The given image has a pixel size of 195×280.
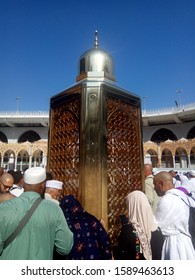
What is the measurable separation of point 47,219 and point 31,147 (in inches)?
650

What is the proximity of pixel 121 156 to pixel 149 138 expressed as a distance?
18.5 metres

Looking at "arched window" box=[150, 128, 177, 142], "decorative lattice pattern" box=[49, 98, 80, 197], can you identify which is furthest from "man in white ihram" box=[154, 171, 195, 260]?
"arched window" box=[150, 128, 177, 142]

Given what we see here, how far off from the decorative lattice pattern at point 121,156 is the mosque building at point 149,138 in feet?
43.7

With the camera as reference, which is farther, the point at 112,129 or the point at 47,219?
the point at 112,129

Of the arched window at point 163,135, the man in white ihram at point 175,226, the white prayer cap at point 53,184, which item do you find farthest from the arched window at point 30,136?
the man in white ihram at point 175,226

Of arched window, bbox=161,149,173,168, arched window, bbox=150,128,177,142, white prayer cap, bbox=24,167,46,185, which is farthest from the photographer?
arched window, bbox=150,128,177,142

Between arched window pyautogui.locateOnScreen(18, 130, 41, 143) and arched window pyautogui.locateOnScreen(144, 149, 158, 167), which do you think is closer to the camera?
arched window pyautogui.locateOnScreen(144, 149, 158, 167)

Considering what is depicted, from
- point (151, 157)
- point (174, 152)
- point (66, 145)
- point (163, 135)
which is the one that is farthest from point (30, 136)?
point (66, 145)

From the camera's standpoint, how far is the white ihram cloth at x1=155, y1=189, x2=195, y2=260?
1737 millimetres

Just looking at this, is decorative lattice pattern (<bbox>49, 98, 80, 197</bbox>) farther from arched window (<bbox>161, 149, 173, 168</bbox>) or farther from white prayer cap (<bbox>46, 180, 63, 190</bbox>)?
arched window (<bbox>161, 149, 173, 168</bbox>)

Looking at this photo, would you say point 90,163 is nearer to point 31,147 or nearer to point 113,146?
point 113,146

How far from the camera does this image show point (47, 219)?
106cm

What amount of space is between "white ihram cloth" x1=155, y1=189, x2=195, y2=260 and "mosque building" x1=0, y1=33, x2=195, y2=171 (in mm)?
13677

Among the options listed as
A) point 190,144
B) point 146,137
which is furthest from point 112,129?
point 146,137
